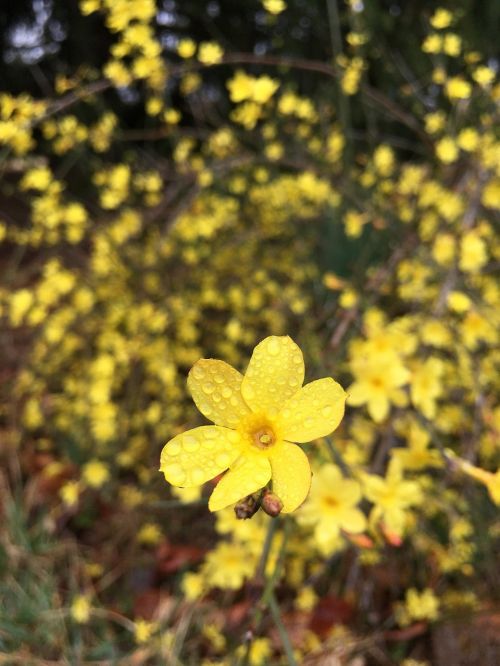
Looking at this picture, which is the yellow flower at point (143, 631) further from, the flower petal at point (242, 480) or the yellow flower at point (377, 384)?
the flower petal at point (242, 480)

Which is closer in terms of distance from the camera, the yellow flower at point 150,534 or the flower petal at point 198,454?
the flower petal at point 198,454

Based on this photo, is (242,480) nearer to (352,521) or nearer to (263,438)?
(263,438)

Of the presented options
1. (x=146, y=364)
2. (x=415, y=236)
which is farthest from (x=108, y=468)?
(x=415, y=236)

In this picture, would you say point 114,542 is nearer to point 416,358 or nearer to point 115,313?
point 115,313

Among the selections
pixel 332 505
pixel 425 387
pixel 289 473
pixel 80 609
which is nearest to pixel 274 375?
pixel 289 473

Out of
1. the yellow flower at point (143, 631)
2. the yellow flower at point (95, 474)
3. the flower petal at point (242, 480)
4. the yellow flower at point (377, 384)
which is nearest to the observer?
the flower petal at point (242, 480)

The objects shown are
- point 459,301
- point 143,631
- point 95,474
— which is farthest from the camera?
point 95,474

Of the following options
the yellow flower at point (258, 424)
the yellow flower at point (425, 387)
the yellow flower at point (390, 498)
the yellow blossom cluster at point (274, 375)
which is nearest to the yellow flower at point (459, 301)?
the yellow blossom cluster at point (274, 375)

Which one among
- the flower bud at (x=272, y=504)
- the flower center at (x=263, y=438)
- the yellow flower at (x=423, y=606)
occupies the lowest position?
the yellow flower at (x=423, y=606)
